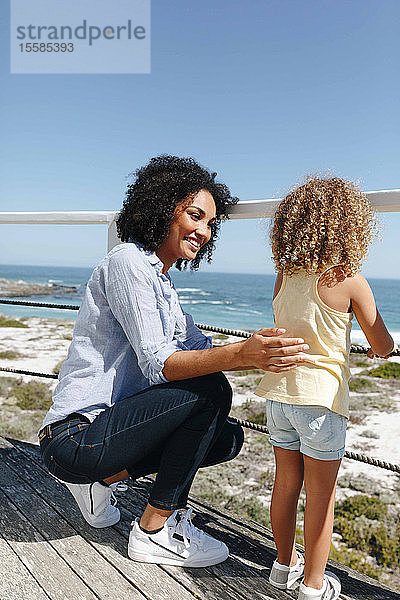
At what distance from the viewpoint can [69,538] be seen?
1.61 meters

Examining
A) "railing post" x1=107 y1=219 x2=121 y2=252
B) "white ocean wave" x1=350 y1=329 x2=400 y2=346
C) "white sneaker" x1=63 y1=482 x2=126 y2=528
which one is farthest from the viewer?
"white ocean wave" x1=350 y1=329 x2=400 y2=346

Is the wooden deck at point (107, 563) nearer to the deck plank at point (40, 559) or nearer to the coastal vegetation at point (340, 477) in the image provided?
the deck plank at point (40, 559)

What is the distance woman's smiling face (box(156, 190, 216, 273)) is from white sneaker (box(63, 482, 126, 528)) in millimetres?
633

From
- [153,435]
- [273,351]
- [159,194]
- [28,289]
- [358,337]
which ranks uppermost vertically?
[159,194]

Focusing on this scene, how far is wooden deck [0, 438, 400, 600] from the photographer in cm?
138

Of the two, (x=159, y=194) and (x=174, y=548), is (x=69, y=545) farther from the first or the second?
(x=159, y=194)

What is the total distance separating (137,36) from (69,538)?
938cm

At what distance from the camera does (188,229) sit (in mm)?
1611

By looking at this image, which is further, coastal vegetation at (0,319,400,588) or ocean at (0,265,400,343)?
ocean at (0,265,400,343)

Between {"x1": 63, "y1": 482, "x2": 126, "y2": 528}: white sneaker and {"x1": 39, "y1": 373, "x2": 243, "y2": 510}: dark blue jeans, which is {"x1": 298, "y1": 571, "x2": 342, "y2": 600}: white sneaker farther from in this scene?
{"x1": 63, "y1": 482, "x2": 126, "y2": 528}: white sneaker

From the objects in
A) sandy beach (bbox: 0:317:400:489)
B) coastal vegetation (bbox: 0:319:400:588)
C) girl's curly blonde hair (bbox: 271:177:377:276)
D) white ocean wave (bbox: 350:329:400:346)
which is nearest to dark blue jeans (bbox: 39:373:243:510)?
girl's curly blonde hair (bbox: 271:177:377:276)

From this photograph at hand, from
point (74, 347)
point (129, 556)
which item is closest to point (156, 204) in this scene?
point (74, 347)

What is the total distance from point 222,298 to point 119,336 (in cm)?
3063

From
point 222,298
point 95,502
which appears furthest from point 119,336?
point 222,298
